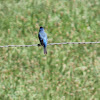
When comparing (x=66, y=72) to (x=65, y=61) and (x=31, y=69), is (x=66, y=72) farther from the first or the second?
(x=31, y=69)

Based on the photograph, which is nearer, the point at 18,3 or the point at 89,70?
the point at 89,70

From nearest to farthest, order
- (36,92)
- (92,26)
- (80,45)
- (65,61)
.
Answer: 1. (36,92)
2. (65,61)
3. (80,45)
4. (92,26)

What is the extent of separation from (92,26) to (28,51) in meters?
2.47

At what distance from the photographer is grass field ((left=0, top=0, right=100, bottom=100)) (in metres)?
8.73

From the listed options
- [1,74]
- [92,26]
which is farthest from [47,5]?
[1,74]

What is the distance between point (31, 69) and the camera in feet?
29.6

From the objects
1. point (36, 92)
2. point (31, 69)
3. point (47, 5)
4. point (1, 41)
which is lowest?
point (36, 92)

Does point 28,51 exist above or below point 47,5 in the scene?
below

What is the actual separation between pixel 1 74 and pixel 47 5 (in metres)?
3.13

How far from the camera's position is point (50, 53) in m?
9.45

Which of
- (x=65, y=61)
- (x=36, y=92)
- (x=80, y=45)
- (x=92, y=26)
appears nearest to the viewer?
(x=36, y=92)

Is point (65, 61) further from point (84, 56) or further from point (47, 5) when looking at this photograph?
point (47, 5)

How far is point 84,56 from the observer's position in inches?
381

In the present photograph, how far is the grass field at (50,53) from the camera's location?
28.7 ft
